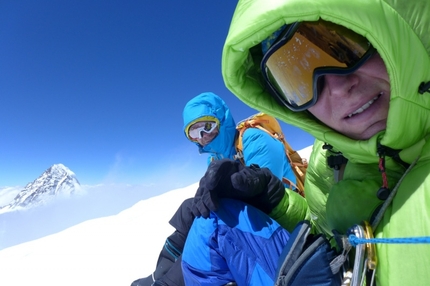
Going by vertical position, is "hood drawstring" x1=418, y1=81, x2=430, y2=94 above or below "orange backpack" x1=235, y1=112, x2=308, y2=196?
below

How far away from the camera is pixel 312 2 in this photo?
729 mm

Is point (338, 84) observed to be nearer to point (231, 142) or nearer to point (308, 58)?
point (308, 58)

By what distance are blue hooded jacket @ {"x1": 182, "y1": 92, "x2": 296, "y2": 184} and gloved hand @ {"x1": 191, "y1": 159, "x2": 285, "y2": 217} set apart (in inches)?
49.6

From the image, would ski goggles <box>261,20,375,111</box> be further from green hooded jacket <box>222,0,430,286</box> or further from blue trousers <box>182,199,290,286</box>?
blue trousers <box>182,199,290,286</box>

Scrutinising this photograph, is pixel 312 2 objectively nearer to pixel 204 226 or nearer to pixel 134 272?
pixel 204 226

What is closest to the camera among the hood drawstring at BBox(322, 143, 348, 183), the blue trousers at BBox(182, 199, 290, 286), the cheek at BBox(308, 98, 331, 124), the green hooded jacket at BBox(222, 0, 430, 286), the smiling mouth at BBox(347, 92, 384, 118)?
the green hooded jacket at BBox(222, 0, 430, 286)

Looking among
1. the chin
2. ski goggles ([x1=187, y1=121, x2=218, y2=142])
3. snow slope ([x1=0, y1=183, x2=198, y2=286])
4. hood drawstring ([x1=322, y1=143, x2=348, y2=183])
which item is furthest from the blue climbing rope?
snow slope ([x1=0, y1=183, x2=198, y2=286])

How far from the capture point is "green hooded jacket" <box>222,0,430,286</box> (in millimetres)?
668

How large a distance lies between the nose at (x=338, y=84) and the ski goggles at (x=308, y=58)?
0.02 metres

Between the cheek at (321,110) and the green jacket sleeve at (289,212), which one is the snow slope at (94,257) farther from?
the cheek at (321,110)

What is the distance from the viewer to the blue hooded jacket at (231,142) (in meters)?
3.19

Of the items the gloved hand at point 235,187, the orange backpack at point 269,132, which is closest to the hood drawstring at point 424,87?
the gloved hand at point 235,187

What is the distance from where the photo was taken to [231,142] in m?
3.94

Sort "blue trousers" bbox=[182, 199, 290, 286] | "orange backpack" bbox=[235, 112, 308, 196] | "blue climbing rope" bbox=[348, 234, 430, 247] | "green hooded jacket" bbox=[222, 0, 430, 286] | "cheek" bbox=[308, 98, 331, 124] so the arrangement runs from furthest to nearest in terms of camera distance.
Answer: "orange backpack" bbox=[235, 112, 308, 196] < "blue trousers" bbox=[182, 199, 290, 286] < "cheek" bbox=[308, 98, 331, 124] < "green hooded jacket" bbox=[222, 0, 430, 286] < "blue climbing rope" bbox=[348, 234, 430, 247]
